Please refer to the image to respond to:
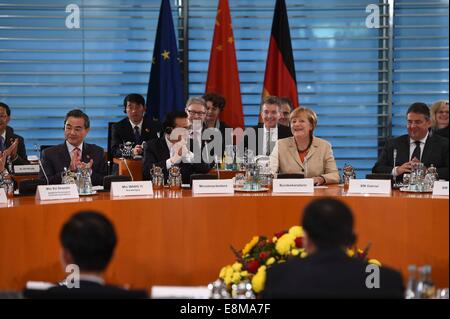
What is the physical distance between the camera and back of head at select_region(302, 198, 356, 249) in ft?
7.68

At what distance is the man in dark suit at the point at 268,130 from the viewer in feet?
22.0

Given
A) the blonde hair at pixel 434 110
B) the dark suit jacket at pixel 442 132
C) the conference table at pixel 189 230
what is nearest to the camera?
the conference table at pixel 189 230

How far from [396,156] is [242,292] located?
9.07 ft

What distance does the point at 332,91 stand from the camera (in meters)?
9.07

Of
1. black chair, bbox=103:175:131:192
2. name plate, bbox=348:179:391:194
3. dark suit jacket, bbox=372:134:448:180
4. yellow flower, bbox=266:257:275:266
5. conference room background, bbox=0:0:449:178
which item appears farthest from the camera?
conference room background, bbox=0:0:449:178

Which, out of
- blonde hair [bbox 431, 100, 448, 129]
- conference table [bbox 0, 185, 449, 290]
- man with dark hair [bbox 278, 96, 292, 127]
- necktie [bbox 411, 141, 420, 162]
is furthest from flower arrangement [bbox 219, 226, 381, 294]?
man with dark hair [bbox 278, 96, 292, 127]

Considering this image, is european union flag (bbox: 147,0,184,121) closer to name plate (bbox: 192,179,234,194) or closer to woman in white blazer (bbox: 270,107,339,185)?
woman in white blazer (bbox: 270,107,339,185)

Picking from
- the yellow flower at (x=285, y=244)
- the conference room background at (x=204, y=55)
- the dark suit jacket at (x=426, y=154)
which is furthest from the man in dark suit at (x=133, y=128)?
the yellow flower at (x=285, y=244)

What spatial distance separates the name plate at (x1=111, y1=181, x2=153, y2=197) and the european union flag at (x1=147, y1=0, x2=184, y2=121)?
12.0 feet

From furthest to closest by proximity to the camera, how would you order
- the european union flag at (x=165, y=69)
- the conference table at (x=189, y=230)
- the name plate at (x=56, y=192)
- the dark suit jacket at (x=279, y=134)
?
1. the european union flag at (x=165, y=69)
2. the dark suit jacket at (x=279, y=134)
3. the name plate at (x=56, y=192)
4. the conference table at (x=189, y=230)

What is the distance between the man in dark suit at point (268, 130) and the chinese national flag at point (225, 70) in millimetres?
1321

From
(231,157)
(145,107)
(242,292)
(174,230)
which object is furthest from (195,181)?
(145,107)

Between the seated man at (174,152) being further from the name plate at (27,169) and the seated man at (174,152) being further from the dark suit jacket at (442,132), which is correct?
the dark suit jacket at (442,132)

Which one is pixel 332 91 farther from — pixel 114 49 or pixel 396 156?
pixel 396 156
